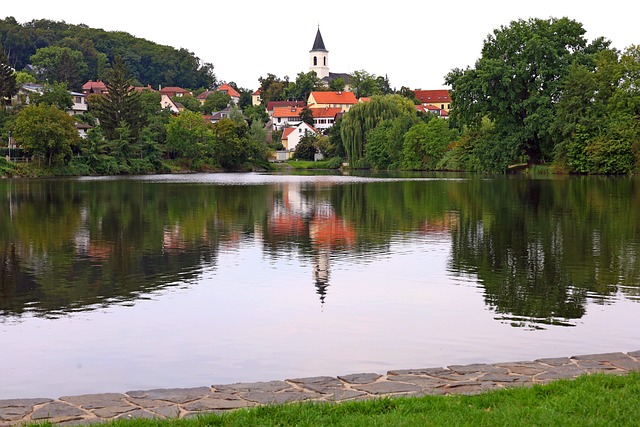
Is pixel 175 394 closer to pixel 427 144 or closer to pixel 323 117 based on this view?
pixel 427 144

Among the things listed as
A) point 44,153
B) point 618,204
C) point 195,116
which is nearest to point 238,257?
point 618,204

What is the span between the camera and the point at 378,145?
10356cm

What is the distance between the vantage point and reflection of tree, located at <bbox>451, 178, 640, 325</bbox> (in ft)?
44.8

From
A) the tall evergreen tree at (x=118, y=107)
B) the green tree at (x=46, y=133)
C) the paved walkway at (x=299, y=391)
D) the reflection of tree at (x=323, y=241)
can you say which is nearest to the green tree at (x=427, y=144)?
the tall evergreen tree at (x=118, y=107)

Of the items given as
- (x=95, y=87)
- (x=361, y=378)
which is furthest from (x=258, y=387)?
(x=95, y=87)

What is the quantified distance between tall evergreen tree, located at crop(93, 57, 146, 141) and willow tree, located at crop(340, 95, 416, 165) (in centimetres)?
2803

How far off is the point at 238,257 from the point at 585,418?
13545mm

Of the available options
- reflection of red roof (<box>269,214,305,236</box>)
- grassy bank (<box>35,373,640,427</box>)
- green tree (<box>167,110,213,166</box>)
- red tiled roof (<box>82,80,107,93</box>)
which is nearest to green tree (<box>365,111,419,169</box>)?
green tree (<box>167,110,213,166</box>)

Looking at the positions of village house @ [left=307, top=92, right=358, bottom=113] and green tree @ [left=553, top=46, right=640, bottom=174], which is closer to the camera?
green tree @ [left=553, top=46, right=640, bottom=174]

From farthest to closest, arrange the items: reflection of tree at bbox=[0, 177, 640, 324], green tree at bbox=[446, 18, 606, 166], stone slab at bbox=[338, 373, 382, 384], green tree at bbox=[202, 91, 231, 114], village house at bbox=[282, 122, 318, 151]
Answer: green tree at bbox=[202, 91, 231, 114] → village house at bbox=[282, 122, 318, 151] → green tree at bbox=[446, 18, 606, 166] → reflection of tree at bbox=[0, 177, 640, 324] → stone slab at bbox=[338, 373, 382, 384]

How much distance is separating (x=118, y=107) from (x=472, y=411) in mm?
101055

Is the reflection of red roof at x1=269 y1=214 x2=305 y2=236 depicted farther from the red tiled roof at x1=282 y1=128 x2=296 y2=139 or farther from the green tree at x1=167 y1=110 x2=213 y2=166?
the red tiled roof at x1=282 y1=128 x2=296 y2=139

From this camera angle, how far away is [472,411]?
6672 millimetres

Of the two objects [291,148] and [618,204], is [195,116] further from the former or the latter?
[618,204]
